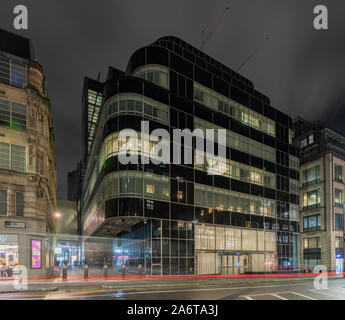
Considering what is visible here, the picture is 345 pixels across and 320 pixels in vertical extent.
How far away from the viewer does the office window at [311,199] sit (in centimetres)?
5800

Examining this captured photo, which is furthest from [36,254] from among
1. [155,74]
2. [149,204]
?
[155,74]

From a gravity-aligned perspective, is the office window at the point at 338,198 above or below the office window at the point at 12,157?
below

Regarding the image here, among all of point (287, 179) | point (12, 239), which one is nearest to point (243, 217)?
point (287, 179)

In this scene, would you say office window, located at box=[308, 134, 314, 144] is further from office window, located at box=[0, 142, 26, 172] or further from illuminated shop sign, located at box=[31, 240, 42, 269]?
illuminated shop sign, located at box=[31, 240, 42, 269]

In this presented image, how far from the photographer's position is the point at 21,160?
1175 inches

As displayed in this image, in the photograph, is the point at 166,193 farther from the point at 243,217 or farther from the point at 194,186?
the point at 243,217

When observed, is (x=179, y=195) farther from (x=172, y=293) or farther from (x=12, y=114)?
(x=12, y=114)

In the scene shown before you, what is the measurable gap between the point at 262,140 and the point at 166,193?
2140 cm

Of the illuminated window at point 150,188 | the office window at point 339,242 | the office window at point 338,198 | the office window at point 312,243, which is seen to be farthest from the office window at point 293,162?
the illuminated window at point 150,188

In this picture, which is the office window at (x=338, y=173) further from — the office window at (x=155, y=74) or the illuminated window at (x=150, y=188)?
the illuminated window at (x=150, y=188)

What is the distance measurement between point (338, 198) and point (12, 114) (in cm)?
5351

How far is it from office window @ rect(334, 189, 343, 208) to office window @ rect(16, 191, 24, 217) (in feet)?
165

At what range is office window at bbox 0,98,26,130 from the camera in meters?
29.6

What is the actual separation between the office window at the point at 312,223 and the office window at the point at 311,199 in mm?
2157
